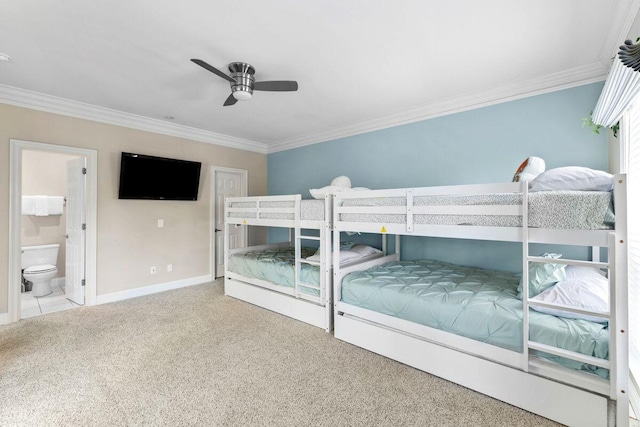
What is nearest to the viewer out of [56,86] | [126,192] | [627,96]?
[627,96]

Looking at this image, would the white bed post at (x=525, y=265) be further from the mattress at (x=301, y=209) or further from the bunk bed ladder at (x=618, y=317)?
the mattress at (x=301, y=209)

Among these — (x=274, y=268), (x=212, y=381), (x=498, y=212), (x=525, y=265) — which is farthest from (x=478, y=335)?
(x=274, y=268)

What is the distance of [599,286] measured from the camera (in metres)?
1.85

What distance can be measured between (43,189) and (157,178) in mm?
2072

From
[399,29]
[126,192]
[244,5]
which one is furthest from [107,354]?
[399,29]

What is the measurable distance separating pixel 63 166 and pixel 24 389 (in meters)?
3.98

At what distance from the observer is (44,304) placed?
369 centimetres

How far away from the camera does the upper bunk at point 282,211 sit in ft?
9.73

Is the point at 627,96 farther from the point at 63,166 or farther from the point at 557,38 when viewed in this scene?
the point at 63,166

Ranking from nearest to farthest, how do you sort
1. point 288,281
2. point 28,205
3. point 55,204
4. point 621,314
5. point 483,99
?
1. point 621,314
2. point 483,99
3. point 288,281
4. point 28,205
5. point 55,204

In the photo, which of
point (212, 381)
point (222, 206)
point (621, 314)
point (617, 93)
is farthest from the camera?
point (222, 206)

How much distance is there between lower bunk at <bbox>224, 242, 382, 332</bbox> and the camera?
2.97 metres

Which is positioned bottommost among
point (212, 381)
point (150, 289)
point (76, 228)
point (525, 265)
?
point (212, 381)

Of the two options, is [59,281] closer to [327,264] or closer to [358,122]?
[327,264]
